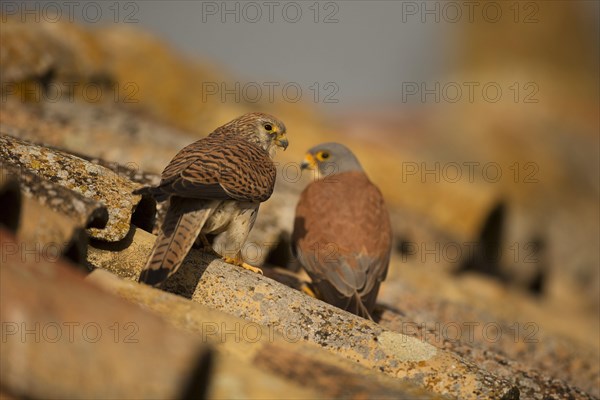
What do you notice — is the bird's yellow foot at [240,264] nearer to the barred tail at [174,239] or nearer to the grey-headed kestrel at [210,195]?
the grey-headed kestrel at [210,195]

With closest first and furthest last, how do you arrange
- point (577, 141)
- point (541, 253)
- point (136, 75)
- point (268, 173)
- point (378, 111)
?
point (268, 173), point (136, 75), point (541, 253), point (577, 141), point (378, 111)

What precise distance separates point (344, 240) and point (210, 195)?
6.13 ft

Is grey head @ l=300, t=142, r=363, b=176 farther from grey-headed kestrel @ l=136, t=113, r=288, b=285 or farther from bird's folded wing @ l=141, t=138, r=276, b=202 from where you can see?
bird's folded wing @ l=141, t=138, r=276, b=202

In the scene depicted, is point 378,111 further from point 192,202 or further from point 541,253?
point 192,202

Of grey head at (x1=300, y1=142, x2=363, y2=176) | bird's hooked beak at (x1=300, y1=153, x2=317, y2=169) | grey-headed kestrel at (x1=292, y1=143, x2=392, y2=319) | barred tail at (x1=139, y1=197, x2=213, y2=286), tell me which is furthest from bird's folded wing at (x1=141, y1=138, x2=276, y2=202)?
bird's hooked beak at (x1=300, y1=153, x2=317, y2=169)

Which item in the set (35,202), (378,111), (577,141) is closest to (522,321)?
(35,202)

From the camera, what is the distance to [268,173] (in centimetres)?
439

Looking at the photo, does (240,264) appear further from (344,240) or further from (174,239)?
(344,240)

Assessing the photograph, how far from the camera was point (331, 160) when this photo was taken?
634 centimetres

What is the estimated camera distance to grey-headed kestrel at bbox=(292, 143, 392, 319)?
5043mm

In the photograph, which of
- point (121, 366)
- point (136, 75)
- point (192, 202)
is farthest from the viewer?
point (136, 75)

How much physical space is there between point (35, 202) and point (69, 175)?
3.43 feet

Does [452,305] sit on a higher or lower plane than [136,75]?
lower

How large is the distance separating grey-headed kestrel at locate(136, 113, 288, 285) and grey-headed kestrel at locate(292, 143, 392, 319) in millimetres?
930
